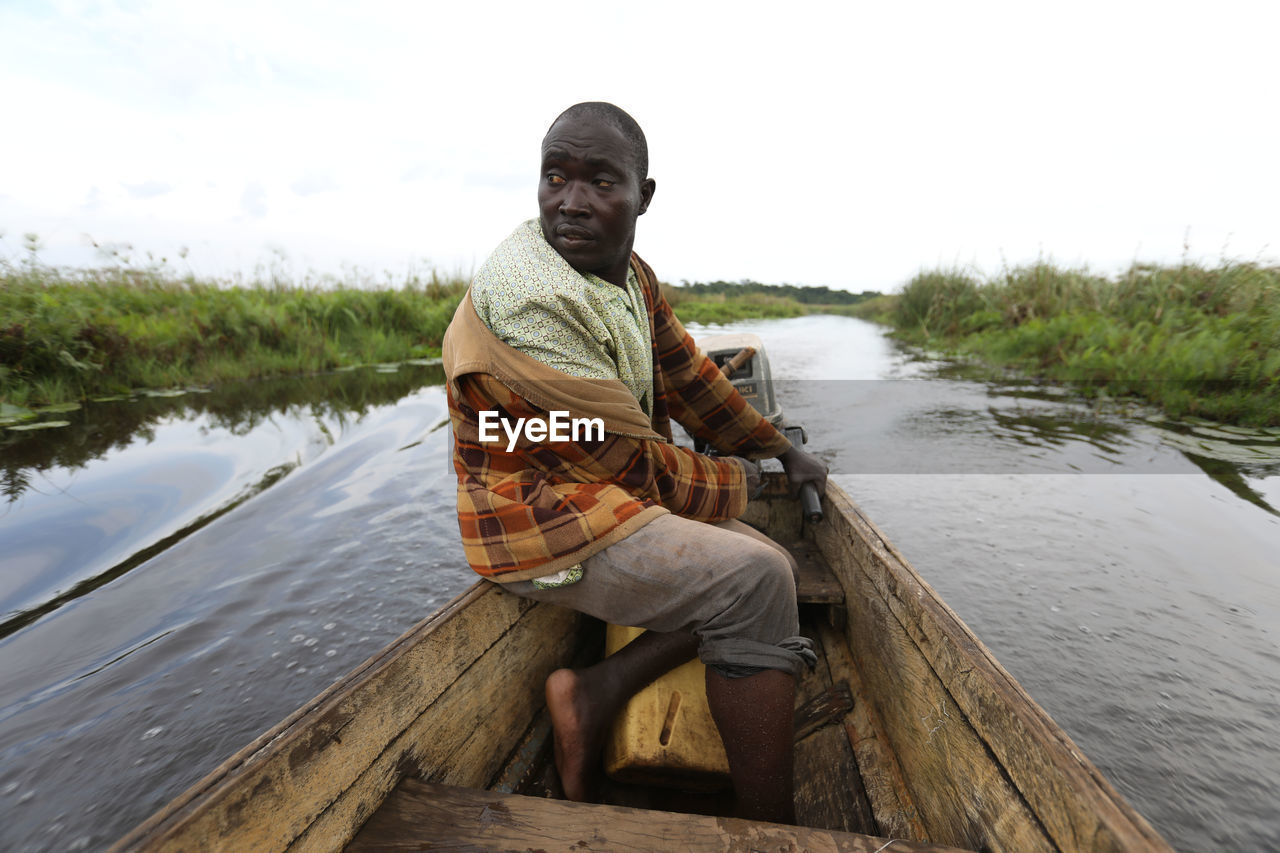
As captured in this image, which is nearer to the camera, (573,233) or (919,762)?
(919,762)

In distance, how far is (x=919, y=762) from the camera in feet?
4.15

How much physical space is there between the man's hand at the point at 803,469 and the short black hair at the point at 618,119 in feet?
3.51

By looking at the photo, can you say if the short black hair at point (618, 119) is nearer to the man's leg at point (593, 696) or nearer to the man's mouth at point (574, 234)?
the man's mouth at point (574, 234)

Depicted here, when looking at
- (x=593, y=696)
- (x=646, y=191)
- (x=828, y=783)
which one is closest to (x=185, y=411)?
(x=646, y=191)

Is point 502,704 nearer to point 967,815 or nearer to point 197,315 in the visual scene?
point 967,815

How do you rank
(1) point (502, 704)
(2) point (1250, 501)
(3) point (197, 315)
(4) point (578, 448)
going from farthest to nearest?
(3) point (197, 315)
(2) point (1250, 501)
(1) point (502, 704)
(4) point (578, 448)

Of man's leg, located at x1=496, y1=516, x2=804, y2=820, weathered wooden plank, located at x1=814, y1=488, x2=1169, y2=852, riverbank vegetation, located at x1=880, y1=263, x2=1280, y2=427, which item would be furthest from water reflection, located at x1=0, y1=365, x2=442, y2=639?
riverbank vegetation, located at x1=880, y1=263, x2=1280, y2=427

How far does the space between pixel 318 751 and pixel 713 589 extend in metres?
0.71

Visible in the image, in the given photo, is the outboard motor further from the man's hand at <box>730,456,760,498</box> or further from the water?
the water

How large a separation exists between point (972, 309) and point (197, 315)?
43.9 ft

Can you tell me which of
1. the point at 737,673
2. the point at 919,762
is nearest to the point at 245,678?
the point at 737,673

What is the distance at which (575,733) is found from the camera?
1.37 m

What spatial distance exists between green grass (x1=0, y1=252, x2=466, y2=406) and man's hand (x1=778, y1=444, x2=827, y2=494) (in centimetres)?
631

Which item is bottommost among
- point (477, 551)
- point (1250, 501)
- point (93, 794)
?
point (93, 794)
